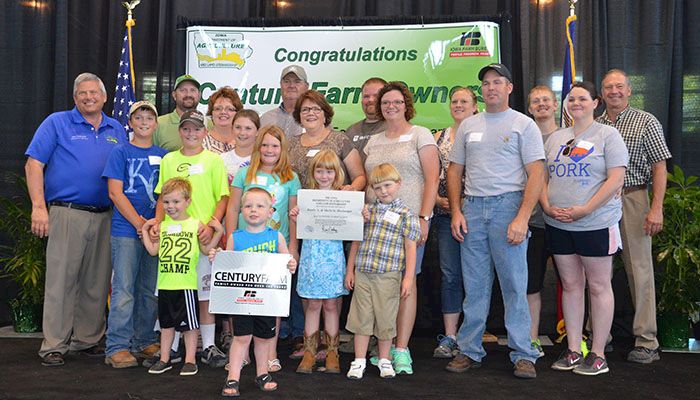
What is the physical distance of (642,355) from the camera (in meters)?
3.94

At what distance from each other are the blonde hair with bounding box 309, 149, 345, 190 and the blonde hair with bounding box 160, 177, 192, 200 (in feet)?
2.16

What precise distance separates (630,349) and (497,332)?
99cm

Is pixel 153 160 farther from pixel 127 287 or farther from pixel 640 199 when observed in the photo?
pixel 640 199

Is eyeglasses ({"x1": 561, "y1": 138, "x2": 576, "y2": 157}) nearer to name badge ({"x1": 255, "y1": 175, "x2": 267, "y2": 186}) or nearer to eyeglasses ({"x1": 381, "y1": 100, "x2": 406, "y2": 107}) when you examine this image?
eyeglasses ({"x1": 381, "y1": 100, "x2": 406, "y2": 107})

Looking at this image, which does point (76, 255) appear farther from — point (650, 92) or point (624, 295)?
point (650, 92)

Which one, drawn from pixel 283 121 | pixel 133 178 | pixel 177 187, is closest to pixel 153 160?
pixel 133 178

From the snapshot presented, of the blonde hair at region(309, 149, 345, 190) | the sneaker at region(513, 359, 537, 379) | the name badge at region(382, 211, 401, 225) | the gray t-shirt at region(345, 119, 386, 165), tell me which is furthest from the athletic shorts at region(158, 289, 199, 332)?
the sneaker at region(513, 359, 537, 379)

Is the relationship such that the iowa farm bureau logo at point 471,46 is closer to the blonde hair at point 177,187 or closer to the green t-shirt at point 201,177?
the green t-shirt at point 201,177

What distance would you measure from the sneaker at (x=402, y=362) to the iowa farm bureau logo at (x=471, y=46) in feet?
8.03

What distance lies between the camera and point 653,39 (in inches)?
198

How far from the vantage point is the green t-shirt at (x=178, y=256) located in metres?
3.38

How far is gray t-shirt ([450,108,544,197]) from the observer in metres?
3.41

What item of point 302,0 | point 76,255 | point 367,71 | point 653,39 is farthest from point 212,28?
point 653,39

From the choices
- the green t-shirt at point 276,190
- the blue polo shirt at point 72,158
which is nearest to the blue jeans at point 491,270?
the green t-shirt at point 276,190
